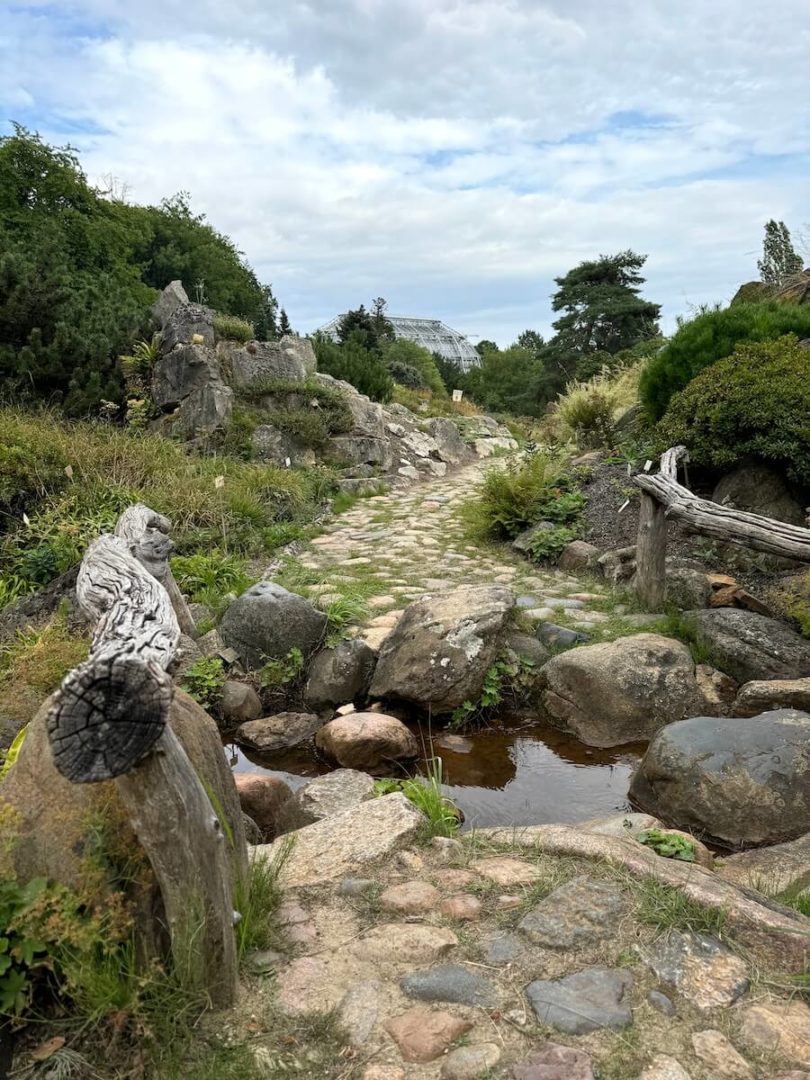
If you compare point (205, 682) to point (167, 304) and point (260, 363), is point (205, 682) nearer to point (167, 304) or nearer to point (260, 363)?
point (260, 363)

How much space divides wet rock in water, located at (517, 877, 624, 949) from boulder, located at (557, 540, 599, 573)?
5048mm

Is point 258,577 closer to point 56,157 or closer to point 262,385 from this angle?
point 262,385

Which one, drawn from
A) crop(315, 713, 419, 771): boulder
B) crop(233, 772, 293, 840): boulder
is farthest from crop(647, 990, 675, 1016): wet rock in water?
crop(315, 713, 419, 771): boulder

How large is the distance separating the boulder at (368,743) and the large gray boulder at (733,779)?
1409 mm

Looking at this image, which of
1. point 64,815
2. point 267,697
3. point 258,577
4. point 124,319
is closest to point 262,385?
point 124,319

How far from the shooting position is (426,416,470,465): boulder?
16.0 m

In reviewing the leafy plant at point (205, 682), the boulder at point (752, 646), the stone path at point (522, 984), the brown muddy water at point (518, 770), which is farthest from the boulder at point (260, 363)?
the stone path at point (522, 984)

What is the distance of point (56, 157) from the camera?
21000 millimetres

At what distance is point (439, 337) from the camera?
5409 centimetres

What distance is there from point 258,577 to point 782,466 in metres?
5.06

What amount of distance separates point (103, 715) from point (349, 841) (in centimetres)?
157

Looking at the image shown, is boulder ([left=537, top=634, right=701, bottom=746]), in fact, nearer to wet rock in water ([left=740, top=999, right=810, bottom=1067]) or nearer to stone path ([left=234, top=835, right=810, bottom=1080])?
stone path ([left=234, top=835, right=810, bottom=1080])

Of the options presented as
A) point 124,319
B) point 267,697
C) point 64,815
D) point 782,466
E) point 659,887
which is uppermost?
point 124,319

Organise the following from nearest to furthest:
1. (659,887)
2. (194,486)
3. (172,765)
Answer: (172,765), (659,887), (194,486)
